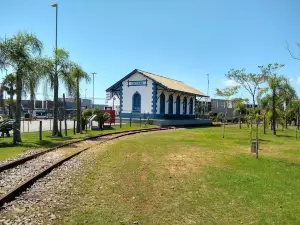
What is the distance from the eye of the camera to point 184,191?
669 cm

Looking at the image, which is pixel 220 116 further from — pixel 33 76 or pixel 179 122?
pixel 33 76

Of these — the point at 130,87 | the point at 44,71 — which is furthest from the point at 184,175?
the point at 130,87

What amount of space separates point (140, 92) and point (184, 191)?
2665 centimetres

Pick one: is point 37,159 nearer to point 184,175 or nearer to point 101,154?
point 101,154

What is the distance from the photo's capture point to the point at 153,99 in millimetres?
31953

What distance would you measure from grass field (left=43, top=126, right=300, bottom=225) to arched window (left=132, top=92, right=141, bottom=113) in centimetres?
2262

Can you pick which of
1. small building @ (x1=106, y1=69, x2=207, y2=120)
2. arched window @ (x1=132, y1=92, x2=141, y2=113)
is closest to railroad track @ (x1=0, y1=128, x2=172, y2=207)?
small building @ (x1=106, y1=69, x2=207, y2=120)

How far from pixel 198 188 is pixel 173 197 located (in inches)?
35.0

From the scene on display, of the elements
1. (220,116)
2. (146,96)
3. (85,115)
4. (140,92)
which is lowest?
(220,116)

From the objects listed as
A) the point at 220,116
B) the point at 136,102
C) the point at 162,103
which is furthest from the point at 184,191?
the point at 220,116

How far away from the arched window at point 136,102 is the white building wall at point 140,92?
37 centimetres

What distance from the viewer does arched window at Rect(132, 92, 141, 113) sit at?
33344 millimetres

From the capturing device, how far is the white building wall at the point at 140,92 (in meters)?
32.3

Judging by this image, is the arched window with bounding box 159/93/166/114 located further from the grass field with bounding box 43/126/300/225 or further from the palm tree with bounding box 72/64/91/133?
the grass field with bounding box 43/126/300/225
